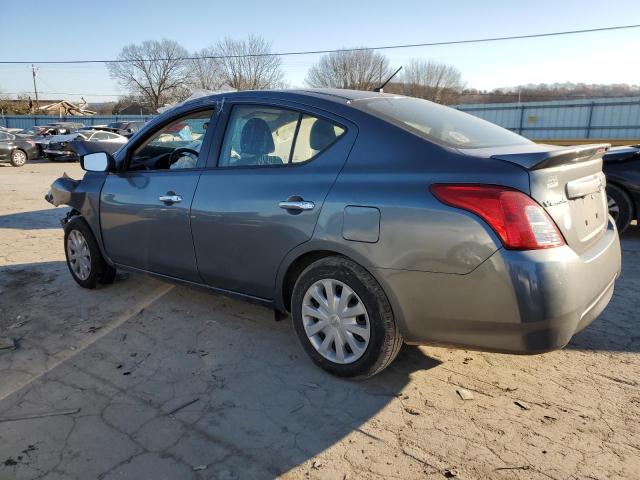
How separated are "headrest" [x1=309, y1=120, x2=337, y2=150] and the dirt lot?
1.40 metres

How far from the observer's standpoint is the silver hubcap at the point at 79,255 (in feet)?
15.4

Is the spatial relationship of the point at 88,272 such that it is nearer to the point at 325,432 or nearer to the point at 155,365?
the point at 155,365

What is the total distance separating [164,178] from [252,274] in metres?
1.12

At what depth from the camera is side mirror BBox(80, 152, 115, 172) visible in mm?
4188

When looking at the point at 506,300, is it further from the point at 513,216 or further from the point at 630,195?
the point at 630,195

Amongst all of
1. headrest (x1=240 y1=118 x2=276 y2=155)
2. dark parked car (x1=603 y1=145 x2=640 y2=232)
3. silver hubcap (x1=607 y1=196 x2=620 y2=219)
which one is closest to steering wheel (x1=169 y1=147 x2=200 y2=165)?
headrest (x1=240 y1=118 x2=276 y2=155)

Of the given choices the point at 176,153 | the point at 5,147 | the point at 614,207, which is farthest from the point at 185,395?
the point at 5,147

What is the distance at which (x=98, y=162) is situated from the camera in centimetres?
425

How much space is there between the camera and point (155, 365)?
3.25 m

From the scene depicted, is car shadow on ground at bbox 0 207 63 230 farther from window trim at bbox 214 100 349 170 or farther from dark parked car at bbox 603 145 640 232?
dark parked car at bbox 603 145 640 232

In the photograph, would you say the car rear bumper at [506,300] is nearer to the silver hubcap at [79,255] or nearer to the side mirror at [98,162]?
the side mirror at [98,162]

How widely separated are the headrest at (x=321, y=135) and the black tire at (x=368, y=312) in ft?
2.25

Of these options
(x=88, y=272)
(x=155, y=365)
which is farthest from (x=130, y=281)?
(x=155, y=365)

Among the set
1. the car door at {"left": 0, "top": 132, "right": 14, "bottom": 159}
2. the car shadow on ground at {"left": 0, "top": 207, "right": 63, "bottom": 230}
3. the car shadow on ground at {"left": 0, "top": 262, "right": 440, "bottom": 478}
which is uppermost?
the car door at {"left": 0, "top": 132, "right": 14, "bottom": 159}
